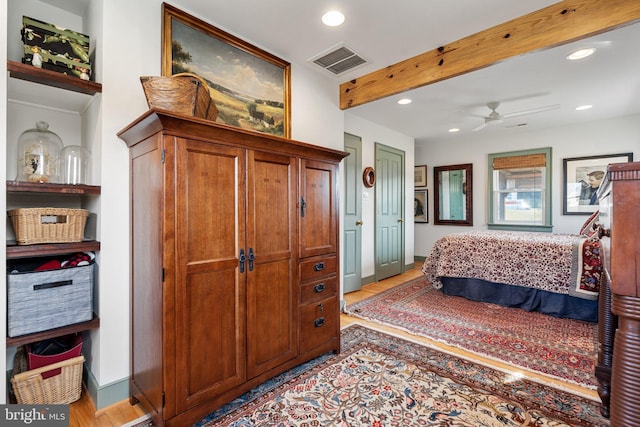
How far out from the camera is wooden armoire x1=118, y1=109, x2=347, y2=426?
Result: 1529 mm

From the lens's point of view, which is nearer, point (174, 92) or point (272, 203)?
point (174, 92)

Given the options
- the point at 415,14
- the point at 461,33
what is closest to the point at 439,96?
the point at 461,33

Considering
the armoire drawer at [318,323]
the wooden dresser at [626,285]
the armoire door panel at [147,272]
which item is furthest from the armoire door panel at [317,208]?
the wooden dresser at [626,285]

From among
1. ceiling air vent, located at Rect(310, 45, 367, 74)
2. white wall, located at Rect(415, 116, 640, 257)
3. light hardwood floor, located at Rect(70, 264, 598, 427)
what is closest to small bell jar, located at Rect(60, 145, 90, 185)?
light hardwood floor, located at Rect(70, 264, 598, 427)

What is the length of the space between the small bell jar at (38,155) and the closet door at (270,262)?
1.16m

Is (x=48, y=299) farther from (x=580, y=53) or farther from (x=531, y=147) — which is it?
(x=531, y=147)

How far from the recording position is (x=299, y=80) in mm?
2959

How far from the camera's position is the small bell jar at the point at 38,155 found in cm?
173

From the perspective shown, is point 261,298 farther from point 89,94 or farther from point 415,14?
point 415,14

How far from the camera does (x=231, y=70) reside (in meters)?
2.41

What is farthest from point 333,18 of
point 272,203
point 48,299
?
→ point 48,299

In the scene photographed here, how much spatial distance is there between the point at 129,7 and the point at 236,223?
149 centimetres

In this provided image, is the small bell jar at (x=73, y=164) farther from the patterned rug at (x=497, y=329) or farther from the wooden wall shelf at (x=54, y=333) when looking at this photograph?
the patterned rug at (x=497, y=329)

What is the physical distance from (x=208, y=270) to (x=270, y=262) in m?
0.41
